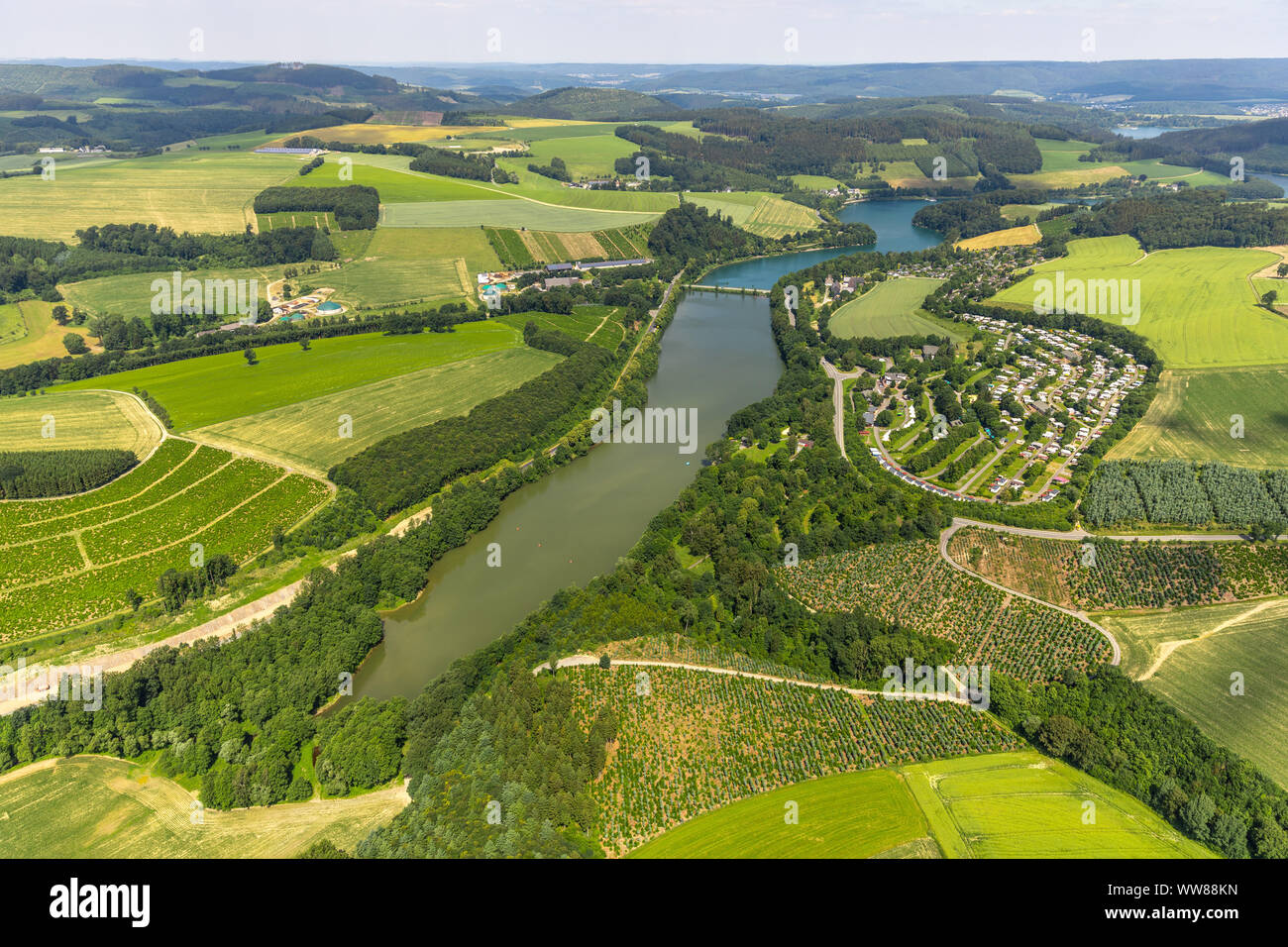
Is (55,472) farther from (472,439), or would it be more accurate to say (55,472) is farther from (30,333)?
(30,333)

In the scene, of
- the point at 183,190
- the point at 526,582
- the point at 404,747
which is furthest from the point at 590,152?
the point at 404,747

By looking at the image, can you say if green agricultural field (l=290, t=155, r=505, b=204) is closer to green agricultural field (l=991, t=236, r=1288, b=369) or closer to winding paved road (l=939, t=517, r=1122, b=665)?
green agricultural field (l=991, t=236, r=1288, b=369)

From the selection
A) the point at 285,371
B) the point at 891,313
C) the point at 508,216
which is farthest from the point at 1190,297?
the point at 285,371

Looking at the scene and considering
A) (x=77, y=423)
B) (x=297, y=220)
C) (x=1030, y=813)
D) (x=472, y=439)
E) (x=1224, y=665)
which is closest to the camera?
(x=1030, y=813)

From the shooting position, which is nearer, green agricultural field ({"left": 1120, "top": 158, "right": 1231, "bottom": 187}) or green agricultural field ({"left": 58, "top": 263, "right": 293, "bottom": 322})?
green agricultural field ({"left": 58, "top": 263, "right": 293, "bottom": 322})

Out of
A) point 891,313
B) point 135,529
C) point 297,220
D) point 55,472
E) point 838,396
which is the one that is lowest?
point 135,529

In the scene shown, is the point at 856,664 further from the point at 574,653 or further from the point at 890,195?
the point at 890,195

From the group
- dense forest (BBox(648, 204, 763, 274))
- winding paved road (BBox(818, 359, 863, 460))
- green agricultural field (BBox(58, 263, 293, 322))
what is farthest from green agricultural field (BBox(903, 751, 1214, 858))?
dense forest (BBox(648, 204, 763, 274))
